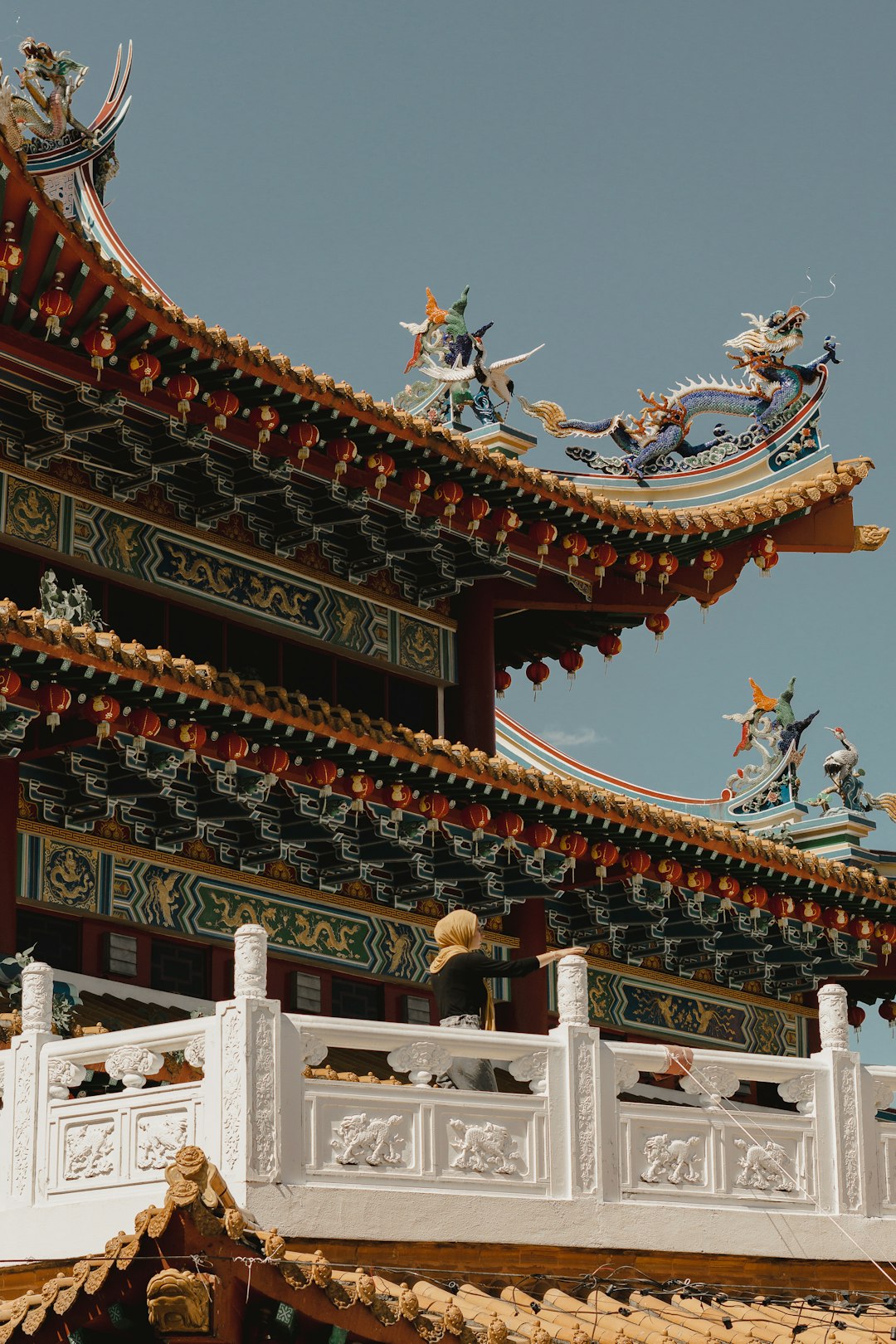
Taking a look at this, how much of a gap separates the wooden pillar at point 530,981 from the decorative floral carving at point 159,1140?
7.61 m

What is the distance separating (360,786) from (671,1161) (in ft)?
17.0

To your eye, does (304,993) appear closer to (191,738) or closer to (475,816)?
(475,816)

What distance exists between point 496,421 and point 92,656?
23.1 feet

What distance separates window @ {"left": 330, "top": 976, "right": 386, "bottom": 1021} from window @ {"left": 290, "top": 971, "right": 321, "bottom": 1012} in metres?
0.31

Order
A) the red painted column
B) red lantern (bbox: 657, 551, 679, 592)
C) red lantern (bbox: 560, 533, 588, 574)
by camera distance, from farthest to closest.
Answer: red lantern (bbox: 657, 551, 679, 592)
red lantern (bbox: 560, 533, 588, 574)
the red painted column

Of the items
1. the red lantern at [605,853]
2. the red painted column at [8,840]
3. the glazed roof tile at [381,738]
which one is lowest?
the red painted column at [8,840]

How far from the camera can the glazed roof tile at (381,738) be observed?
13.5 meters

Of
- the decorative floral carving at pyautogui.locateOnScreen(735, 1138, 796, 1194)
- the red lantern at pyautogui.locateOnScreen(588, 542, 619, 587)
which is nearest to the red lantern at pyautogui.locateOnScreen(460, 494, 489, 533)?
the red lantern at pyautogui.locateOnScreen(588, 542, 619, 587)

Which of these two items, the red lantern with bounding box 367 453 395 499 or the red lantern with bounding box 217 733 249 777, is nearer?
the red lantern with bounding box 217 733 249 777

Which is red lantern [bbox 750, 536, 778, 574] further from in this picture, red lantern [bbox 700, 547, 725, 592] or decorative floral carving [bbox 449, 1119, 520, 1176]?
decorative floral carving [bbox 449, 1119, 520, 1176]

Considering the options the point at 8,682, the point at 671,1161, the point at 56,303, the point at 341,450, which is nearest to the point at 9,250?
the point at 56,303

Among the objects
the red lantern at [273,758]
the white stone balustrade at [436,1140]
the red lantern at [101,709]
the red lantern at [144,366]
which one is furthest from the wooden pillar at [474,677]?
the white stone balustrade at [436,1140]

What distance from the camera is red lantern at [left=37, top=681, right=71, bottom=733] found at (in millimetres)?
13820

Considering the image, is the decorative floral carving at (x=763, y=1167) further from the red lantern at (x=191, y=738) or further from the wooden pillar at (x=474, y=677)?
the wooden pillar at (x=474, y=677)
